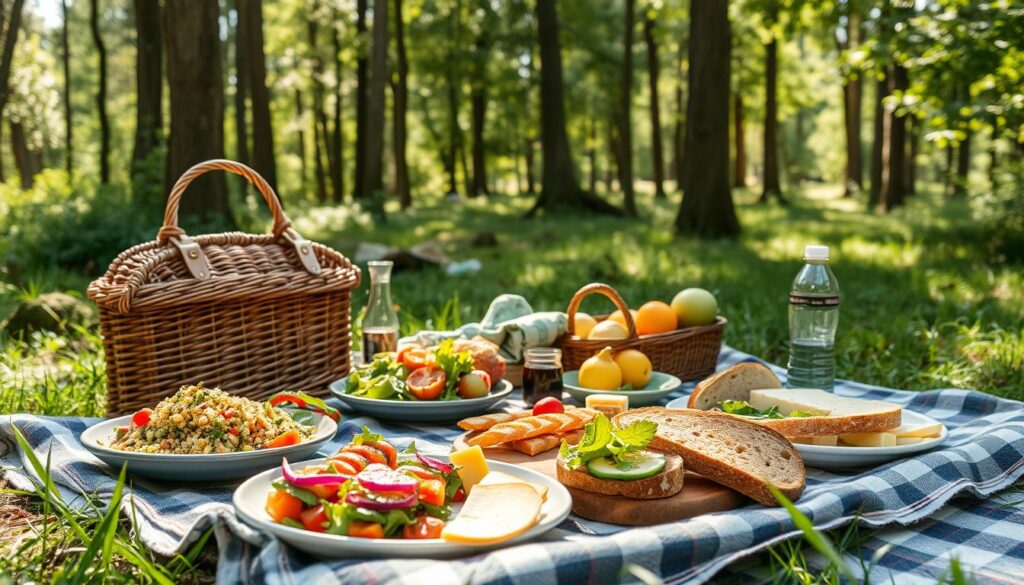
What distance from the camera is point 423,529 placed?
1.80 m

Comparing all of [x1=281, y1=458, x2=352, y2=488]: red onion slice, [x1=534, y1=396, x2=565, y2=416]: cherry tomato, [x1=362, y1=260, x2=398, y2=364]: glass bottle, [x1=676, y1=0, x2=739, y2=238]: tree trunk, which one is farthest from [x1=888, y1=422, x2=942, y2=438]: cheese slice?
[x1=676, y1=0, x2=739, y2=238]: tree trunk

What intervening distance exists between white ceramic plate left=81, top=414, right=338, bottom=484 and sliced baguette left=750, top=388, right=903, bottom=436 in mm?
1338

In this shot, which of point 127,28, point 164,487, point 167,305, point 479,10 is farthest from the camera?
point 127,28

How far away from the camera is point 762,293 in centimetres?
653

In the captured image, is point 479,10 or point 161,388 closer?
point 161,388

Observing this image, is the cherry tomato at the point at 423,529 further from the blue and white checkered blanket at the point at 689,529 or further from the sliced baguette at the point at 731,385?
the sliced baguette at the point at 731,385

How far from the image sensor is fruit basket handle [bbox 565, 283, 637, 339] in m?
3.28

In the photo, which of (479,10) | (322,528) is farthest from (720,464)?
(479,10)

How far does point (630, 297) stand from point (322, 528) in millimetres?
4954

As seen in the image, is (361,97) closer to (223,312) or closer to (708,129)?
(708,129)

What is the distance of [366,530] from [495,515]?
11.1 inches

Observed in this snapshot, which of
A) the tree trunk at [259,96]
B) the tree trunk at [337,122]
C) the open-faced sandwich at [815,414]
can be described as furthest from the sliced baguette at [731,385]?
the tree trunk at [337,122]

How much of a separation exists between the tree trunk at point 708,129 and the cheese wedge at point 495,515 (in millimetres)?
9798

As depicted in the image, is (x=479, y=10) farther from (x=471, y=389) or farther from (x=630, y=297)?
(x=471, y=389)
